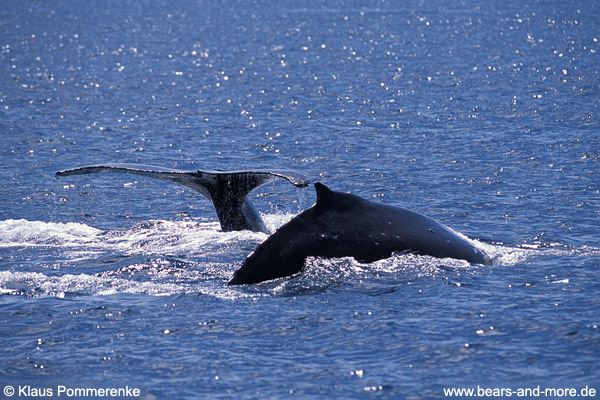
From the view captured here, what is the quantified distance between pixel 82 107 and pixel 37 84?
10.4 metres

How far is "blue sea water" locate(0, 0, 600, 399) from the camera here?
9665mm

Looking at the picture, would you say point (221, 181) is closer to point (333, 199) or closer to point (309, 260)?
point (333, 199)

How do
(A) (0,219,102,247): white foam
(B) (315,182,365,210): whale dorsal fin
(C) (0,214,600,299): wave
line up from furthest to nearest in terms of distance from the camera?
1. (A) (0,219,102,247): white foam
2. (C) (0,214,600,299): wave
3. (B) (315,182,365,210): whale dorsal fin

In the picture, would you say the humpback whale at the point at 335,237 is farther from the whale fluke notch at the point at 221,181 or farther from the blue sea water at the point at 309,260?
the whale fluke notch at the point at 221,181

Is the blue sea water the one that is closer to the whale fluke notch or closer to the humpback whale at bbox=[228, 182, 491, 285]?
the humpback whale at bbox=[228, 182, 491, 285]

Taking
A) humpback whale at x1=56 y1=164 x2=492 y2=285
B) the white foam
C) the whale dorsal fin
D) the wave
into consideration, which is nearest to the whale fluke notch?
humpback whale at x1=56 y1=164 x2=492 y2=285

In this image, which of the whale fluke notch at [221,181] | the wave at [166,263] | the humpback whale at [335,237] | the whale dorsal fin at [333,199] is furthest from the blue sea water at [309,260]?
the whale dorsal fin at [333,199]

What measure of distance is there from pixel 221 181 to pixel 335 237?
2.51 meters

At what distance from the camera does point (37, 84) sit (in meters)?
45.6

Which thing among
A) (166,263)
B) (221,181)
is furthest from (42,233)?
(221,181)

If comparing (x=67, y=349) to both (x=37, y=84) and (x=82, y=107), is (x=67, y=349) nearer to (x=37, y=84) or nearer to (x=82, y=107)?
(x=82, y=107)

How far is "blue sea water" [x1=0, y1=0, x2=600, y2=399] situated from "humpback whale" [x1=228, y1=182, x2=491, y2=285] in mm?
191

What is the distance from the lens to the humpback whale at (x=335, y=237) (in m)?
11.3

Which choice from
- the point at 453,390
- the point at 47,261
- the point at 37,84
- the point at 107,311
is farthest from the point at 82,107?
the point at 453,390
